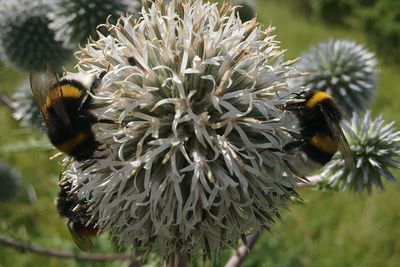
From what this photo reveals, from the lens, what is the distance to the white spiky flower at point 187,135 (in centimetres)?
152

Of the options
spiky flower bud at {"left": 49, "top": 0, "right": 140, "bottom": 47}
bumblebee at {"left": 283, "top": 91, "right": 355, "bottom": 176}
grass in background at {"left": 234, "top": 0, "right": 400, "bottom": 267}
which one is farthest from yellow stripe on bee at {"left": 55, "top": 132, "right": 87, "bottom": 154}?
grass in background at {"left": 234, "top": 0, "right": 400, "bottom": 267}

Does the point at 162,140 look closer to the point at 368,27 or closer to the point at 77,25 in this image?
the point at 77,25

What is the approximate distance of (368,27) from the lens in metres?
6.55

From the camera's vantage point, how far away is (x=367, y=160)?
2.13m

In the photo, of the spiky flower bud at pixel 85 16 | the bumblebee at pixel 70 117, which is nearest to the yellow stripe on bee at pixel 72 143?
the bumblebee at pixel 70 117

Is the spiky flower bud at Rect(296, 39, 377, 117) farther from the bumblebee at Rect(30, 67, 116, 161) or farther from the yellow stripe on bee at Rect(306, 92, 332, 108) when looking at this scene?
the bumblebee at Rect(30, 67, 116, 161)

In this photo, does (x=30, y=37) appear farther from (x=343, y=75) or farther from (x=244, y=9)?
(x=343, y=75)

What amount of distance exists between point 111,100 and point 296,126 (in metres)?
0.61

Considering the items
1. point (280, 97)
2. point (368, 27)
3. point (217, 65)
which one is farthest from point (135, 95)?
point (368, 27)

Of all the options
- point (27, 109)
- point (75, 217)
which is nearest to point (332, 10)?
point (27, 109)

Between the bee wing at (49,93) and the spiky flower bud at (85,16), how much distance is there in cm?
110

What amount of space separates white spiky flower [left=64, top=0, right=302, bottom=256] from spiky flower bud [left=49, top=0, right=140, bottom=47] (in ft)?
3.42

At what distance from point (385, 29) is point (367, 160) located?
185 inches

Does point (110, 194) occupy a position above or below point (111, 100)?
below
